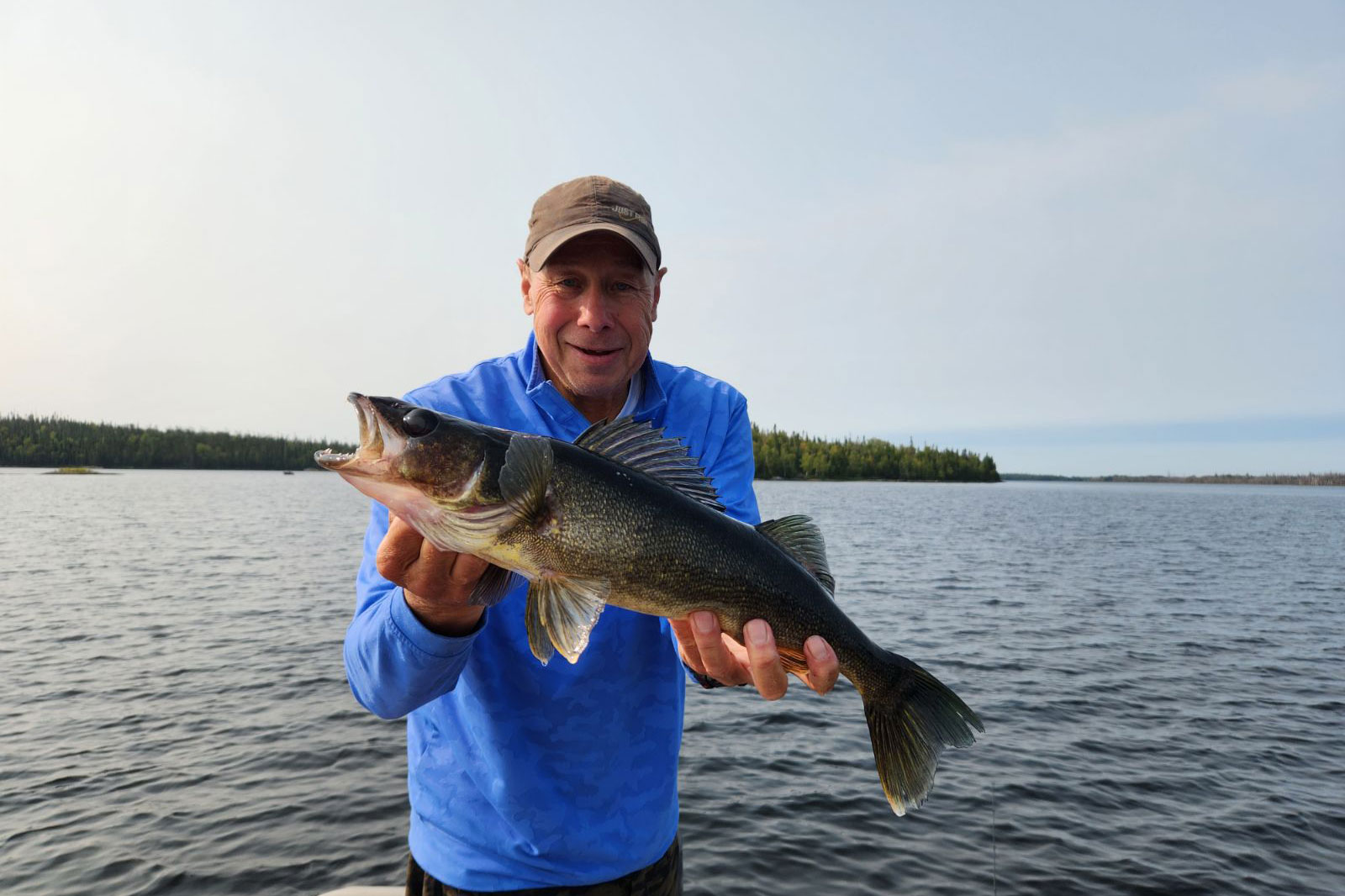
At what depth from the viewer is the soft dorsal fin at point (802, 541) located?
10.8 ft

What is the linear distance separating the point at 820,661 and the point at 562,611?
108 cm

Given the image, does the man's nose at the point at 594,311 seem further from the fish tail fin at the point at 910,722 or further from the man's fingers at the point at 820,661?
the fish tail fin at the point at 910,722

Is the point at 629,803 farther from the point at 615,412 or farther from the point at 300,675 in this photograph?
the point at 300,675

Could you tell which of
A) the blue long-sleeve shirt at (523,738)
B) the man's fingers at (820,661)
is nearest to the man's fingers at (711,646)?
the man's fingers at (820,661)

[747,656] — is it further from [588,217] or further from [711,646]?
[588,217]

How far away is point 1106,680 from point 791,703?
663 cm

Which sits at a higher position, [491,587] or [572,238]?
[572,238]

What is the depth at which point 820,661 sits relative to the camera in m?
3.09

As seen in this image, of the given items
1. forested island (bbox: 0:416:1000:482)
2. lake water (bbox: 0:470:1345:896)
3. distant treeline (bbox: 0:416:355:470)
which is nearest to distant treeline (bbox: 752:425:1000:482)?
forested island (bbox: 0:416:1000:482)

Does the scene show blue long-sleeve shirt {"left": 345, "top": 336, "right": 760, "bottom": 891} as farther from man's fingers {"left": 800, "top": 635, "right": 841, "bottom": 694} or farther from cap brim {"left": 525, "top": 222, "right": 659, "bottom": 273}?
man's fingers {"left": 800, "top": 635, "right": 841, "bottom": 694}

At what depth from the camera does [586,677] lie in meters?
3.24

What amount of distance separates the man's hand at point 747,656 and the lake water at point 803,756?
5.91 m

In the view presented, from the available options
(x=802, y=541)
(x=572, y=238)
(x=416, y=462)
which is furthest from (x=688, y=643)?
(x=572, y=238)

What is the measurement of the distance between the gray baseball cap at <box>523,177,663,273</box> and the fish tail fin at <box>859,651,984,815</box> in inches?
84.1
